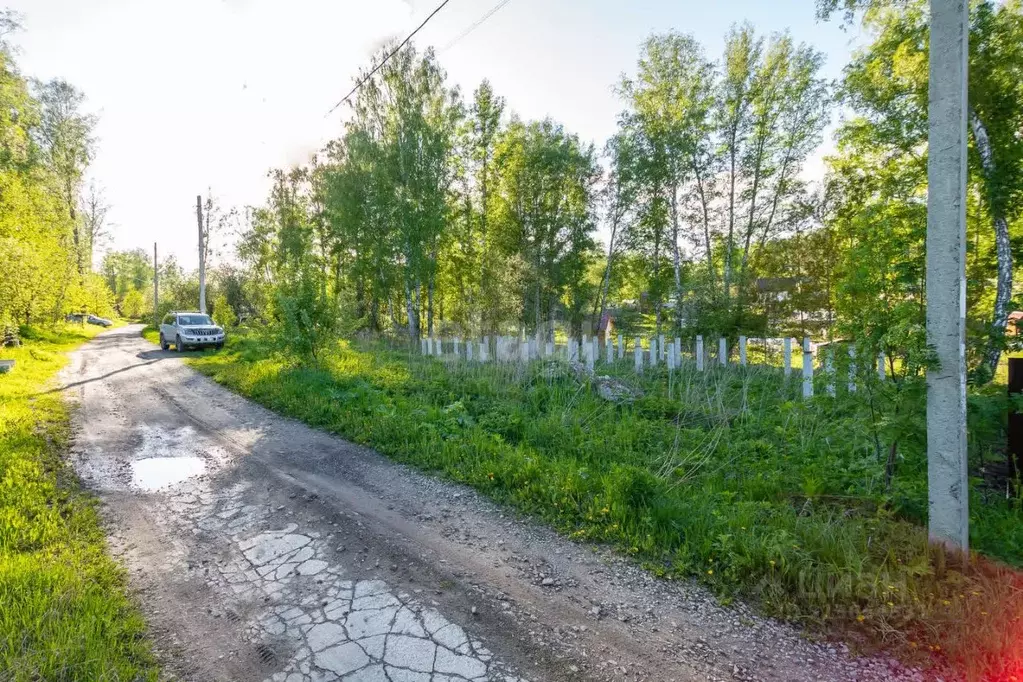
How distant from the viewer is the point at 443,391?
8.69 meters

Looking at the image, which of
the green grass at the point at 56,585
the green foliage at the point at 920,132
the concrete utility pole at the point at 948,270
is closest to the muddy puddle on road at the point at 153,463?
the green grass at the point at 56,585

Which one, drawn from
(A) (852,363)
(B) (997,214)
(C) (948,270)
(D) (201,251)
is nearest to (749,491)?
(A) (852,363)

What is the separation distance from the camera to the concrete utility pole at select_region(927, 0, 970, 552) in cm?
305

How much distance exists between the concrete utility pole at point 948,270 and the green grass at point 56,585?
16.6 ft

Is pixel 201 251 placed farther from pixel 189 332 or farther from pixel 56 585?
pixel 56 585

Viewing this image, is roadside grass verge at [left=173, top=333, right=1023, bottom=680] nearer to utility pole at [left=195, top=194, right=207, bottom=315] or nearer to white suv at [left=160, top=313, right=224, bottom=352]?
white suv at [left=160, top=313, right=224, bottom=352]

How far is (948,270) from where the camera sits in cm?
310

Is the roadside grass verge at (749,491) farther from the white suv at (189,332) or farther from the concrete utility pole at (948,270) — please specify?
the white suv at (189,332)

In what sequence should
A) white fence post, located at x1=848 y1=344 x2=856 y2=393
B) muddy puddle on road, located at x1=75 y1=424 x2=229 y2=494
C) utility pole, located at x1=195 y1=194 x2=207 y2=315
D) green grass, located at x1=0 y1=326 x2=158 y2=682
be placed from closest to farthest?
green grass, located at x1=0 y1=326 x2=158 y2=682, white fence post, located at x1=848 y1=344 x2=856 y2=393, muddy puddle on road, located at x1=75 y1=424 x2=229 y2=494, utility pole, located at x1=195 y1=194 x2=207 y2=315

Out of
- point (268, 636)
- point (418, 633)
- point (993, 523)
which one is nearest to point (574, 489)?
point (418, 633)

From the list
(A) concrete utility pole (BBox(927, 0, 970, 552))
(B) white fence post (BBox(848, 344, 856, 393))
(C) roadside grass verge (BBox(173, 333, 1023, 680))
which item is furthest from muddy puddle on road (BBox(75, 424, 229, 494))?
(A) concrete utility pole (BBox(927, 0, 970, 552))

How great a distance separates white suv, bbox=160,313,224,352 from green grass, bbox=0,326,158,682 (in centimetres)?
1294

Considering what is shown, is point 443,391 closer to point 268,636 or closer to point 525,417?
point 525,417

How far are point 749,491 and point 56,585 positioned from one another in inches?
218
